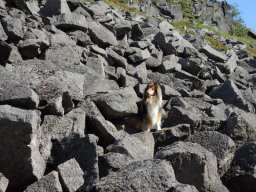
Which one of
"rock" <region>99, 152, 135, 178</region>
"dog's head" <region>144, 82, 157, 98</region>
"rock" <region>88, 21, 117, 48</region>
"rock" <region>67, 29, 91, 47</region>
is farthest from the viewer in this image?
"rock" <region>88, 21, 117, 48</region>

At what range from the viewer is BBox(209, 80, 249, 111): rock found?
13227 mm

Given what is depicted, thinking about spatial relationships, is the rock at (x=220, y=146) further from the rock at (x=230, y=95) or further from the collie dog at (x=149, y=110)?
the rock at (x=230, y=95)

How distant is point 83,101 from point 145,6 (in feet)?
177

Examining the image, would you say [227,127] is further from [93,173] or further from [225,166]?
[93,173]

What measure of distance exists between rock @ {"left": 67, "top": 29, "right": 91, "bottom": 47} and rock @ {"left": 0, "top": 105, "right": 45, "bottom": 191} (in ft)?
23.0

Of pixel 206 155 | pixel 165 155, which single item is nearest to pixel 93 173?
pixel 165 155

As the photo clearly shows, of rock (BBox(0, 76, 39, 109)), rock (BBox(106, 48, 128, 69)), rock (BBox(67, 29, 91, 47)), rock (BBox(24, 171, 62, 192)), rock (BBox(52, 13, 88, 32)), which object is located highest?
rock (BBox(0, 76, 39, 109))

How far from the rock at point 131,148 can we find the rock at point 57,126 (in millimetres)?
872

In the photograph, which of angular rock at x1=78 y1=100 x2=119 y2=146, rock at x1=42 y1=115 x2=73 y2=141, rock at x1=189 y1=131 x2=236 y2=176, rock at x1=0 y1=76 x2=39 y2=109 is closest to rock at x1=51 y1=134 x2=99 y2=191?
rock at x1=42 y1=115 x2=73 y2=141

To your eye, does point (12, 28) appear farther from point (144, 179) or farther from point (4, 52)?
point (144, 179)

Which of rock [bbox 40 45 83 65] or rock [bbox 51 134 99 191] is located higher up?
rock [bbox 51 134 99 191]

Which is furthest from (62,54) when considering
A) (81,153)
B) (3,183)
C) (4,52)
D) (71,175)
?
(3,183)

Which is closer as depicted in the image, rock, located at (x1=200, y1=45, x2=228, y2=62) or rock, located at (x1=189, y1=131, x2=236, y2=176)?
rock, located at (x1=189, y1=131, x2=236, y2=176)

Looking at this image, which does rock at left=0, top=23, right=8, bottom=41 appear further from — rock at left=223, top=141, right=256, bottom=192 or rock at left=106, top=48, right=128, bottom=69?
rock at left=223, top=141, right=256, bottom=192
